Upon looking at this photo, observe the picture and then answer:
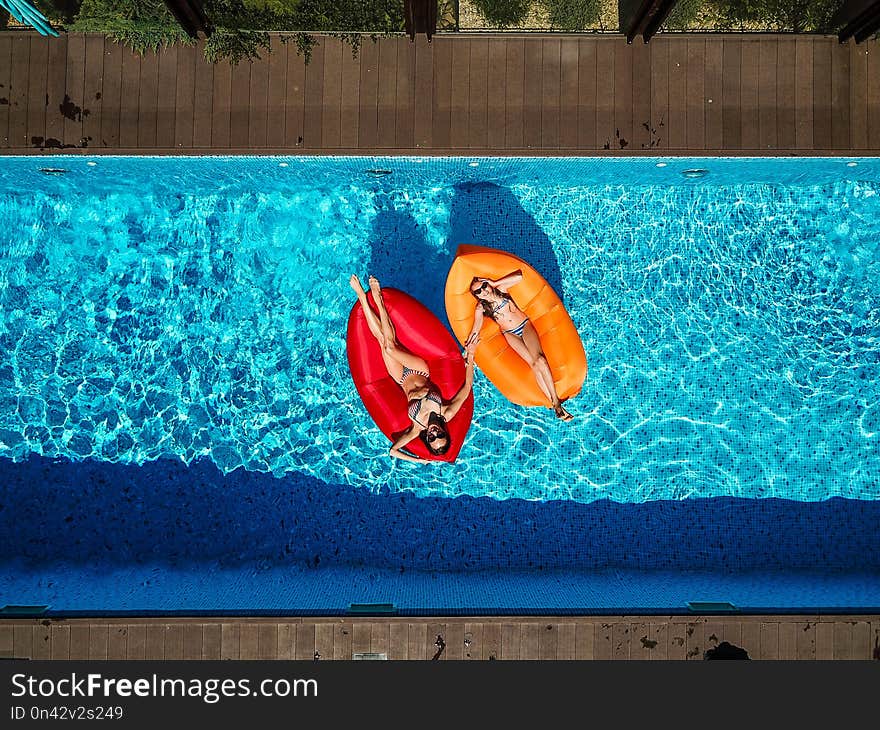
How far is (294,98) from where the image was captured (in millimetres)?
3498

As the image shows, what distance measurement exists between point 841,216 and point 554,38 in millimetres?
2241

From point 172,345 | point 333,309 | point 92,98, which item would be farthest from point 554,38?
point 172,345

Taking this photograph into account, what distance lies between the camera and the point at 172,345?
3.91m

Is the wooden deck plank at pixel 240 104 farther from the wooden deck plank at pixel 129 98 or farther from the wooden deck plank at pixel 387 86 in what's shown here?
the wooden deck plank at pixel 129 98

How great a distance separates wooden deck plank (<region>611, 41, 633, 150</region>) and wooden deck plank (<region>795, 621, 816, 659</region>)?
2.95 meters

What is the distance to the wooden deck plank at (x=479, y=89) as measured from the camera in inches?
138

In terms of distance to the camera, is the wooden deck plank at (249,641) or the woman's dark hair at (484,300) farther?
the woman's dark hair at (484,300)

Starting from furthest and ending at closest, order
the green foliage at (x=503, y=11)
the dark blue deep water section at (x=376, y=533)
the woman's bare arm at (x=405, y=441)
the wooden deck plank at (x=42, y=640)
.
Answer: the dark blue deep water section at (x=376, y=533) → the woman's bare arm at (x=405, y=441) → the green foliage at (x=503, y=11) → the wooden deck plank at (x=42, y=640)

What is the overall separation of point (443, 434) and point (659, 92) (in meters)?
2.42

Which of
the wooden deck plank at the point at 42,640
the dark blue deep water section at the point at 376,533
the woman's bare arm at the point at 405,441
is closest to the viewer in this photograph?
the wooden deck plank at the point at 42,640

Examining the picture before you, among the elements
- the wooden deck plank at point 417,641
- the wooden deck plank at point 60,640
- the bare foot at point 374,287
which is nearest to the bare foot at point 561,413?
the bare foot at point 374,287

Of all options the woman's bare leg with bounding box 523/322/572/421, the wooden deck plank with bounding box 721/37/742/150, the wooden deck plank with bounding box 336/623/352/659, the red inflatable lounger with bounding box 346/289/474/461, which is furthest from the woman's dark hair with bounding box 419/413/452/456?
the wooden deck plank with bounding box 721/37/742/150

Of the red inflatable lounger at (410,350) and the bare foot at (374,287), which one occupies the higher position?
the bare foot at (374,287)

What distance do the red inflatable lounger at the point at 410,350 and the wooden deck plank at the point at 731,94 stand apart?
2056 millimetres
